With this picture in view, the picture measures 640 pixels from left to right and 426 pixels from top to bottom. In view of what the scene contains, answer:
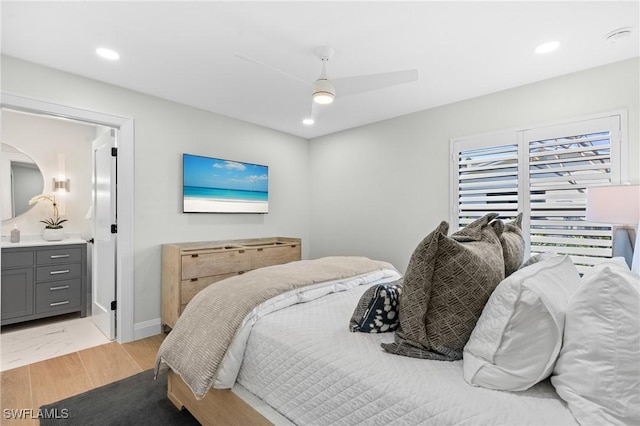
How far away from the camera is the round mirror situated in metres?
3.58

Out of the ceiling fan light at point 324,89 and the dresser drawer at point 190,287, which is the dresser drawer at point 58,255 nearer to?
the dresser drawer at point 190,287

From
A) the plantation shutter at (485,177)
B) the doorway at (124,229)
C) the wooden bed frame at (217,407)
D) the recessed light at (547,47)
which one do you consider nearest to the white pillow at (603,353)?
the wooden bed frame at (217,407)

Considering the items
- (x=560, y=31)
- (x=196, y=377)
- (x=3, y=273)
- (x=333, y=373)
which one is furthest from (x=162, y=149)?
(x=560, y=31)

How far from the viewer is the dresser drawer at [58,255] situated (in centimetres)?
334

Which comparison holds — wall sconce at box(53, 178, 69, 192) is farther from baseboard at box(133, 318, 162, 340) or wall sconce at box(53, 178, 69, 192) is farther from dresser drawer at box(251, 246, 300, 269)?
dresser drawer at box(251, 246, 300, 269)

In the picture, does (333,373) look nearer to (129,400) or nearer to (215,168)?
(129,400)

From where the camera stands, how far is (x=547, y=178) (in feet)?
9.12

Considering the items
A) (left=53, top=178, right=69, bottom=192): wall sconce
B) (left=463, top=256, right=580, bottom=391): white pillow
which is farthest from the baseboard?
(left=463, top=256, right=580, bottom=391): white pillow

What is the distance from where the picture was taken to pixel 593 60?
96.7 inches

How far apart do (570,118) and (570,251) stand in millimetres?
1141

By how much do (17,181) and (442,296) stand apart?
4.78m

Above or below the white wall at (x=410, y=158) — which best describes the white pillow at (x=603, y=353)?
below

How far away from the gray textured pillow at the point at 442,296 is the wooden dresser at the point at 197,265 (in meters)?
2.31

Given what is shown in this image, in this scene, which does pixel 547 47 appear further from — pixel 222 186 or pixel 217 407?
pixel 222 186
